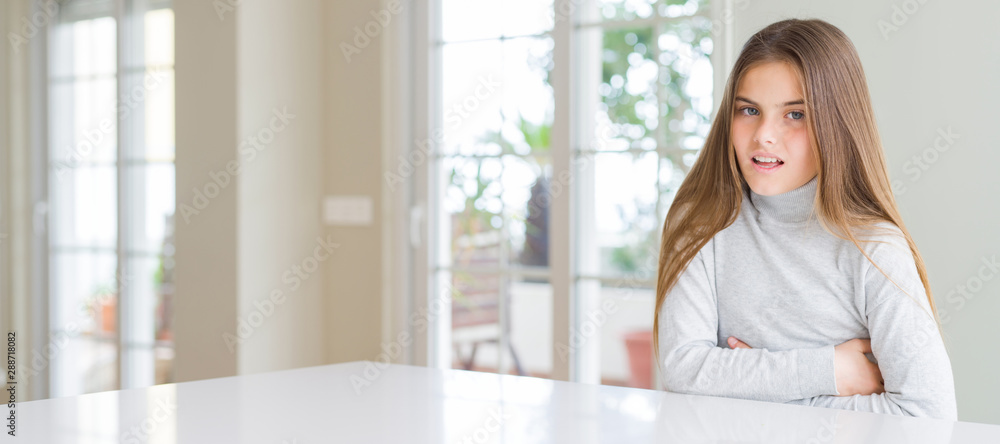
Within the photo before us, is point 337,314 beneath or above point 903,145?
beneath

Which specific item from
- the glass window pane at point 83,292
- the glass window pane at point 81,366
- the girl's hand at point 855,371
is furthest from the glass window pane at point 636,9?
the glass window pane at point 81,366

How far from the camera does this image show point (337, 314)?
3258mm

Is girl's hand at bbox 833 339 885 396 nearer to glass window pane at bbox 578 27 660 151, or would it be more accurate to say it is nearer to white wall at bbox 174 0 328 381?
glass window pane at bbox 578 27 660 151

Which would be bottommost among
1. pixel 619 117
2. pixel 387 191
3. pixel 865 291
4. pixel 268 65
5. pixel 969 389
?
pixel 969 389

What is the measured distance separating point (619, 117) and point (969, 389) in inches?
56.1

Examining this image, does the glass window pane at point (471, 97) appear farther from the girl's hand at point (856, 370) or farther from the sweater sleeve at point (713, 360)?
the girl's hand at point (856, 370)

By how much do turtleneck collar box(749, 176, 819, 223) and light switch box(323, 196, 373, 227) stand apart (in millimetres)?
2031

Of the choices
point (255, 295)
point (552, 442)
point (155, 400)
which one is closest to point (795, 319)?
point (552, 442)

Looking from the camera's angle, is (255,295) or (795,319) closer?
(795,319)

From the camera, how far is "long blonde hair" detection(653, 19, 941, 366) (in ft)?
4.11

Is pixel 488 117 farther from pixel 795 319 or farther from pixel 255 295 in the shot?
pixel 795 319

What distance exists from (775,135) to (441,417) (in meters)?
0.73

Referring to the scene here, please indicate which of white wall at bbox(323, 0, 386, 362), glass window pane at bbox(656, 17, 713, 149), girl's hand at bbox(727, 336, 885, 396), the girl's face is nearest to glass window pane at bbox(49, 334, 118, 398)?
white wall at bbox(323, 0, 386, 362)

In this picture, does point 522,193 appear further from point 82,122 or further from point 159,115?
point 82,122
